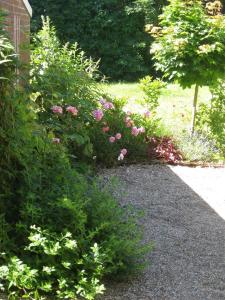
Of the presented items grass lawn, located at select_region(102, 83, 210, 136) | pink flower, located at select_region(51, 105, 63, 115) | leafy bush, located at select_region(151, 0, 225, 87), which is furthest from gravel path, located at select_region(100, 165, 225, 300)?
grass lawn, located at select_region(102, 83, 210, 136)

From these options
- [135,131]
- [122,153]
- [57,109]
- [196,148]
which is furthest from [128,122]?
[57,109]

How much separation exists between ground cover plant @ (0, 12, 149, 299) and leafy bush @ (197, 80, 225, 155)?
4900 millimetres

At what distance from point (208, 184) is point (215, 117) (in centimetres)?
202

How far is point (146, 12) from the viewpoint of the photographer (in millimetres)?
18188

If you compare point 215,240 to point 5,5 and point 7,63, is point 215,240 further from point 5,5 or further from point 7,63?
point 5,5

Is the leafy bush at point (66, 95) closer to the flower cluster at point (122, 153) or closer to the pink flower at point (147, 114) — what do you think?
the flower cluster at point (122, 153)

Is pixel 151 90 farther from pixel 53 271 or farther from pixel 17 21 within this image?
pixel 53 271

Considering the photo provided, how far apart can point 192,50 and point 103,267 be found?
528 centimetres

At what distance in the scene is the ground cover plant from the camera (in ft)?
10.1

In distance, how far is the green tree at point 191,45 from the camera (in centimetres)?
778

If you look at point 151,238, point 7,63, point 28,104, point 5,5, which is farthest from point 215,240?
point 5,5

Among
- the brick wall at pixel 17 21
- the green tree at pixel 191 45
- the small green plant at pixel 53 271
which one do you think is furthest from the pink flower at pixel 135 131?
the small green plant at pixel 53 271

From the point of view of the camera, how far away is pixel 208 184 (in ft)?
21.7

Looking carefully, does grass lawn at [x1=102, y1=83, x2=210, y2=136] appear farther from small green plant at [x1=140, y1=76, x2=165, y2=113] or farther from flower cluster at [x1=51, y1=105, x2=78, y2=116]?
flower cluster at [x1=51, y1=105, x2=78, y2=116]
